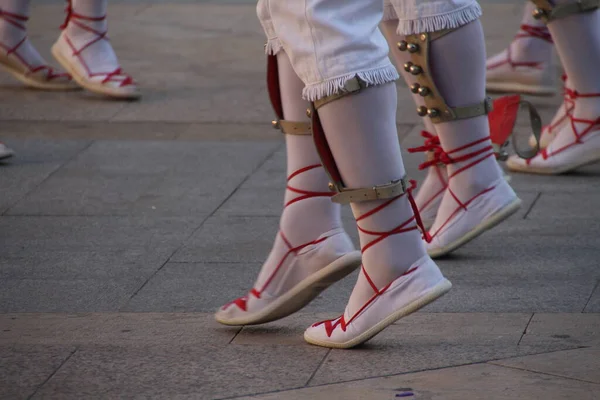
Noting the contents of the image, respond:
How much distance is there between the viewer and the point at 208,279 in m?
3.59

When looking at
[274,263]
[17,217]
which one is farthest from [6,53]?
[274,263]

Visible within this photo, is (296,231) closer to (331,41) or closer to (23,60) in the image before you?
(331,41)

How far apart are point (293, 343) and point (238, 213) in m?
1.43

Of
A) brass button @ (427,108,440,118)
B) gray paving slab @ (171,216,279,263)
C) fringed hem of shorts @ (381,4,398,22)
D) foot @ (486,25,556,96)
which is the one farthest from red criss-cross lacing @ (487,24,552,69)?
brass button @ (427,108,440,118)

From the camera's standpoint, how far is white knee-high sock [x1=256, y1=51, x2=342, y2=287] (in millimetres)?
3055

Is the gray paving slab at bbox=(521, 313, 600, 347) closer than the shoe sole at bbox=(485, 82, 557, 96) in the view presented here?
Yes

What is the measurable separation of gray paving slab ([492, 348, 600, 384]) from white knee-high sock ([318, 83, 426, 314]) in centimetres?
33

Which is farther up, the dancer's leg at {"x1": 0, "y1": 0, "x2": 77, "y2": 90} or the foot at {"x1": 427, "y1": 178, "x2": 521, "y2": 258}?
the foot at {"x1": 427, "y1": 178, "x2": 521, "y2": 258}

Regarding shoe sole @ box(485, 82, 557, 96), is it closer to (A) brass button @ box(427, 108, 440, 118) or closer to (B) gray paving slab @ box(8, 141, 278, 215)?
(B) gray paving slab @ box(8, 141, 278, 215)

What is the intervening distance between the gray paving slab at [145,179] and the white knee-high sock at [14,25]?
1513 millimetres

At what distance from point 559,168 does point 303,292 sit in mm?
2010

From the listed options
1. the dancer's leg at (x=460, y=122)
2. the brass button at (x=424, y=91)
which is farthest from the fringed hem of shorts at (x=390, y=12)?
the brass button at (x=424, y=91)

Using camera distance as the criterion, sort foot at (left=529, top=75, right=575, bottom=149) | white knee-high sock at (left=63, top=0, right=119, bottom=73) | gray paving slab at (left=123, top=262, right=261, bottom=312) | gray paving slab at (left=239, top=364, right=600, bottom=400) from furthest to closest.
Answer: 1. white knee-high sock at (left=63, top=0, right=119, bottom=73)
2. foot at (left=529, top=75, right=575, bottom=149)
3. gray paving slab at (left=123, top=262, right=261, bottom=312)
4. gray paving slab at (left=239, top=364, right=600, bottom=400)

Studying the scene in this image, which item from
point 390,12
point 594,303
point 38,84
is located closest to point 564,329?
point 594,303
